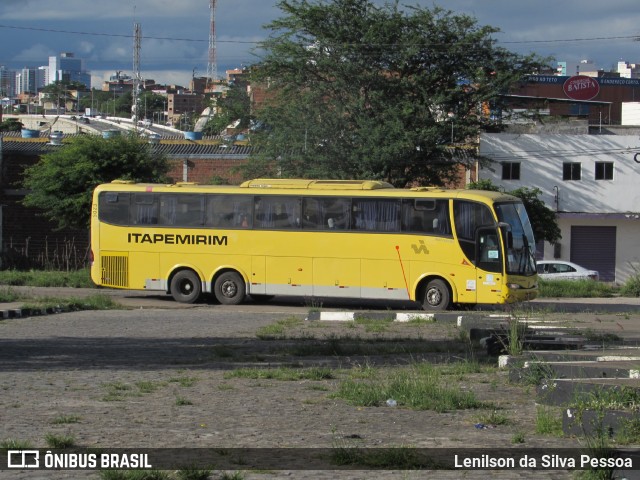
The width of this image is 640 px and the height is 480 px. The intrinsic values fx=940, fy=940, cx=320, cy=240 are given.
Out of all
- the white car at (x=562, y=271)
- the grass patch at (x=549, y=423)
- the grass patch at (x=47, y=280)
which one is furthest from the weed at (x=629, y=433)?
the white car at (x=562, y=271)

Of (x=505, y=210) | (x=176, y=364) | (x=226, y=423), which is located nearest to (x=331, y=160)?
(x=505, y=210)

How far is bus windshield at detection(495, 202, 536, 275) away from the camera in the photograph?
24609 millimetres

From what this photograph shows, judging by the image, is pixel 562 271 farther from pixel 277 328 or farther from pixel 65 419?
pixel 65 419

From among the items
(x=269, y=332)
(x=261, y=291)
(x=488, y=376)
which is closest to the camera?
(x=488, y=376)

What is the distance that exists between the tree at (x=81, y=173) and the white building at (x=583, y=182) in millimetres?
17339

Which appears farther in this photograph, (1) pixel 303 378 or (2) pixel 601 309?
(2) pixel 601 309

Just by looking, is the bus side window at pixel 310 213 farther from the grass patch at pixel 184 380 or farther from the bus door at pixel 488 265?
the grass patch at pixel 184 380

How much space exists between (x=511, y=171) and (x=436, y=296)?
22621mm

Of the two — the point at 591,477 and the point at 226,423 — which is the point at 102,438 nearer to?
the point at 226,423

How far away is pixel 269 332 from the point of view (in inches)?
728

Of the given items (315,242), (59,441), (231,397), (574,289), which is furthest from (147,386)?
(574,289)

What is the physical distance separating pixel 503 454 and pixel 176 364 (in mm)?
6987

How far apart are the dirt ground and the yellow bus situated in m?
6.71

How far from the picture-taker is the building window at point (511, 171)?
4625cm
